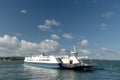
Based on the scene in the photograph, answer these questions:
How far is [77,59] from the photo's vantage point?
3907 inches

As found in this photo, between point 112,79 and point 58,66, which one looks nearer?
point 112,79

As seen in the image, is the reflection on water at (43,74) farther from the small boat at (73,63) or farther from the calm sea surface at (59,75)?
the small boat at (73,63)

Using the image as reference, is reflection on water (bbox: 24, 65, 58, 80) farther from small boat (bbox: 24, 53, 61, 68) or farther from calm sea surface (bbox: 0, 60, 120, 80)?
small boat (bbox: 24, 53, 61, 68)

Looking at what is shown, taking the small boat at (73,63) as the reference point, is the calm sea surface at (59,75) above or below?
below

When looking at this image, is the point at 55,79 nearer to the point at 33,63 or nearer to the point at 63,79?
A: the point at 63,79

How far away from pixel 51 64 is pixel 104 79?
44498 millimetres

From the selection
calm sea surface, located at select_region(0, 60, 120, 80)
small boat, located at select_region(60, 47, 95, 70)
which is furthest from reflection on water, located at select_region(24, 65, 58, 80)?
small boat, located at select_region(60, 47, 95, 70)

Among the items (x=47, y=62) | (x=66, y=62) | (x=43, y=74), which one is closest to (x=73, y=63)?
(x=66, y=62)

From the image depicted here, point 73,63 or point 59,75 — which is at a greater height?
point 73,63


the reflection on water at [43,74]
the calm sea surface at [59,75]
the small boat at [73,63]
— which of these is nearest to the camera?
the calm sea surface at [59,75]

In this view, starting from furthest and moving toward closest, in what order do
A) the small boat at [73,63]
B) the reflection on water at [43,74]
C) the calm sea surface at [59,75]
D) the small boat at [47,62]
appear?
the small boat at [47,62] → the small boat at [73,63] → the reflection on water at [43,74] → the calm sea surface at [59,75]

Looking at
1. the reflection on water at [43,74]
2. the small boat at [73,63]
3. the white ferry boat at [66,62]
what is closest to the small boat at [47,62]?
the white ferry boat at [66,62]

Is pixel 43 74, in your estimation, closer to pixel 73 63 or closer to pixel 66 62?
pixel 73 63

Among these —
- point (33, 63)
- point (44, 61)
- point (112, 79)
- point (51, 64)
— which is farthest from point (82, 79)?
point (33, 63)
